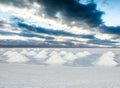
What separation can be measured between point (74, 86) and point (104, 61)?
9.83m

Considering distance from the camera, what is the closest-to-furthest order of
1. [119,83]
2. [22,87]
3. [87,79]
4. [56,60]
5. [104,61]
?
1. [22,87]
2. [119,83]
3. [87,79]
4. [104,61]
5. [56,60]

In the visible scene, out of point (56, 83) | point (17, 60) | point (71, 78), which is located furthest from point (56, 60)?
point (56, 83)

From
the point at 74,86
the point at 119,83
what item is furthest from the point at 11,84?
the point at 119,83

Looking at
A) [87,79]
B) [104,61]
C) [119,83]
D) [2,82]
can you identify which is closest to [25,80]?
[2,82]

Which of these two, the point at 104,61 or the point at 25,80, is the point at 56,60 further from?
the point at 25,80

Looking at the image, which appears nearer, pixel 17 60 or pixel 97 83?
pixel 97 83

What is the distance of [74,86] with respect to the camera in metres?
10.0

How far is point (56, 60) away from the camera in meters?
20.8

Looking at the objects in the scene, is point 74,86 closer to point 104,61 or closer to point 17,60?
point 104,61

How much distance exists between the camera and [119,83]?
10.6 m

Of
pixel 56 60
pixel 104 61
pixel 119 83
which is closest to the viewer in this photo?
pixel 119 83

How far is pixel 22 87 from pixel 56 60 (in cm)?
1116

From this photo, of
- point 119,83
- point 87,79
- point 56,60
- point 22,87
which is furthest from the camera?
point 56,60

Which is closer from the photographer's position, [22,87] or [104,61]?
[22,87]
